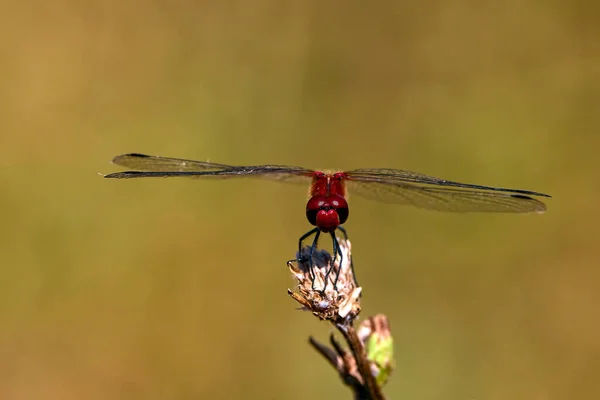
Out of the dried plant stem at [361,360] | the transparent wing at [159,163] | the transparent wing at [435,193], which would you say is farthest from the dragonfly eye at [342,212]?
the transparent wing at [159,163]

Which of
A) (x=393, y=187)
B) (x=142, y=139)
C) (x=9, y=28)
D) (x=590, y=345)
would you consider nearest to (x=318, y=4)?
(x=142, y=139)

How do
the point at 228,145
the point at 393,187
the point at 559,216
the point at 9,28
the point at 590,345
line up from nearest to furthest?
the point at 393,187 → the point at 590,345 → the point at 559,216 → the point at 228,145 → the point at 9,28

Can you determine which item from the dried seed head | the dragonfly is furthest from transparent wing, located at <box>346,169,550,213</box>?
the dried seed head

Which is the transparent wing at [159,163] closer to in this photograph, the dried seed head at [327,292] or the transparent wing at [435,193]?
the transparent wing at [435,193]

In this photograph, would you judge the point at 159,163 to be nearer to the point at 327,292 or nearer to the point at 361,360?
the point at 327,292

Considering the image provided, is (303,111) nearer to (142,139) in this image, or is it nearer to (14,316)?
(142,139)

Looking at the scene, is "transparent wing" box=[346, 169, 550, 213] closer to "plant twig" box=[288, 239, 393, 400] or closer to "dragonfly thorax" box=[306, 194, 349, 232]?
"dragonfly thorax" box=[306, 194, 349, 232]
